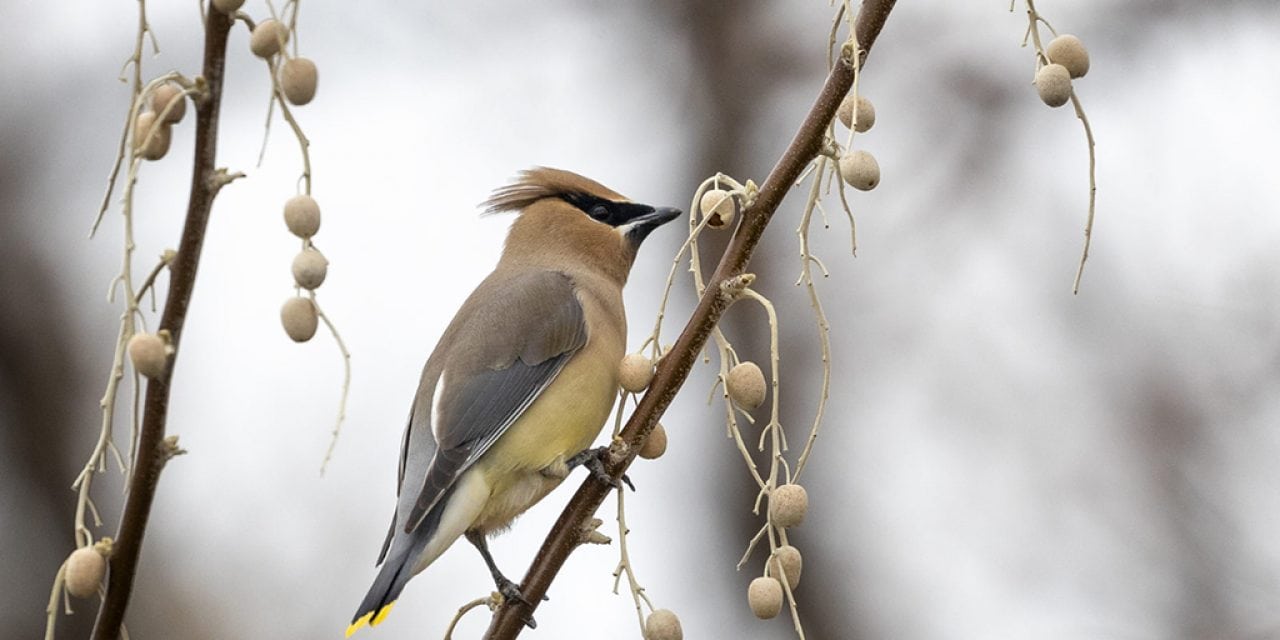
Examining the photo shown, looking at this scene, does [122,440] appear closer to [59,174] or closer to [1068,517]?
[59,174]

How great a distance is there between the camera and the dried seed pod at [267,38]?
163 cm

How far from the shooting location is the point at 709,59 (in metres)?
Answer: 5.66

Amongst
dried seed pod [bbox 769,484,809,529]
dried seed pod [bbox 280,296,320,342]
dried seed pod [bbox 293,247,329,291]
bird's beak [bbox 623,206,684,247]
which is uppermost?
dried seed pod [bbox 293,247,329,291]

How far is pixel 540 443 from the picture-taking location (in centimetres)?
321

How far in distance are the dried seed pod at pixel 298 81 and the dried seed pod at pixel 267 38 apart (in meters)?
0.02

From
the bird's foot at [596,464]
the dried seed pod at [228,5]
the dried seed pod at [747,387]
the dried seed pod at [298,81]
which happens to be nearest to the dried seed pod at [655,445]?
the bird's foot at [596,464]

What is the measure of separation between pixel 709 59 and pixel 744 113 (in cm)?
27

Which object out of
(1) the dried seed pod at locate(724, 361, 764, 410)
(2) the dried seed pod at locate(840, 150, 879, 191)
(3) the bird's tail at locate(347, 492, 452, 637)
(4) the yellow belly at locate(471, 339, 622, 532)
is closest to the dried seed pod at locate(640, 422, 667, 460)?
(1) the dried seed pod at locate(724, 361, 764, 410)

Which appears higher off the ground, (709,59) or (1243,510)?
(709,59)

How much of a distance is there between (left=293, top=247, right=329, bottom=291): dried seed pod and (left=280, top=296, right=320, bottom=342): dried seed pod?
58 mm

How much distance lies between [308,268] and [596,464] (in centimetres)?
92

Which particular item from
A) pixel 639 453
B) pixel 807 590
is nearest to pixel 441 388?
pixel 639 453

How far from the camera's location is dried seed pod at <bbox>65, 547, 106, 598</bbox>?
1.57 metres

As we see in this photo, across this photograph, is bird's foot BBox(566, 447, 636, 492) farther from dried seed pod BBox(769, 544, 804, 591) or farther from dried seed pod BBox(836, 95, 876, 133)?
dried seed pod BBox(836, 95, 876, 133)
